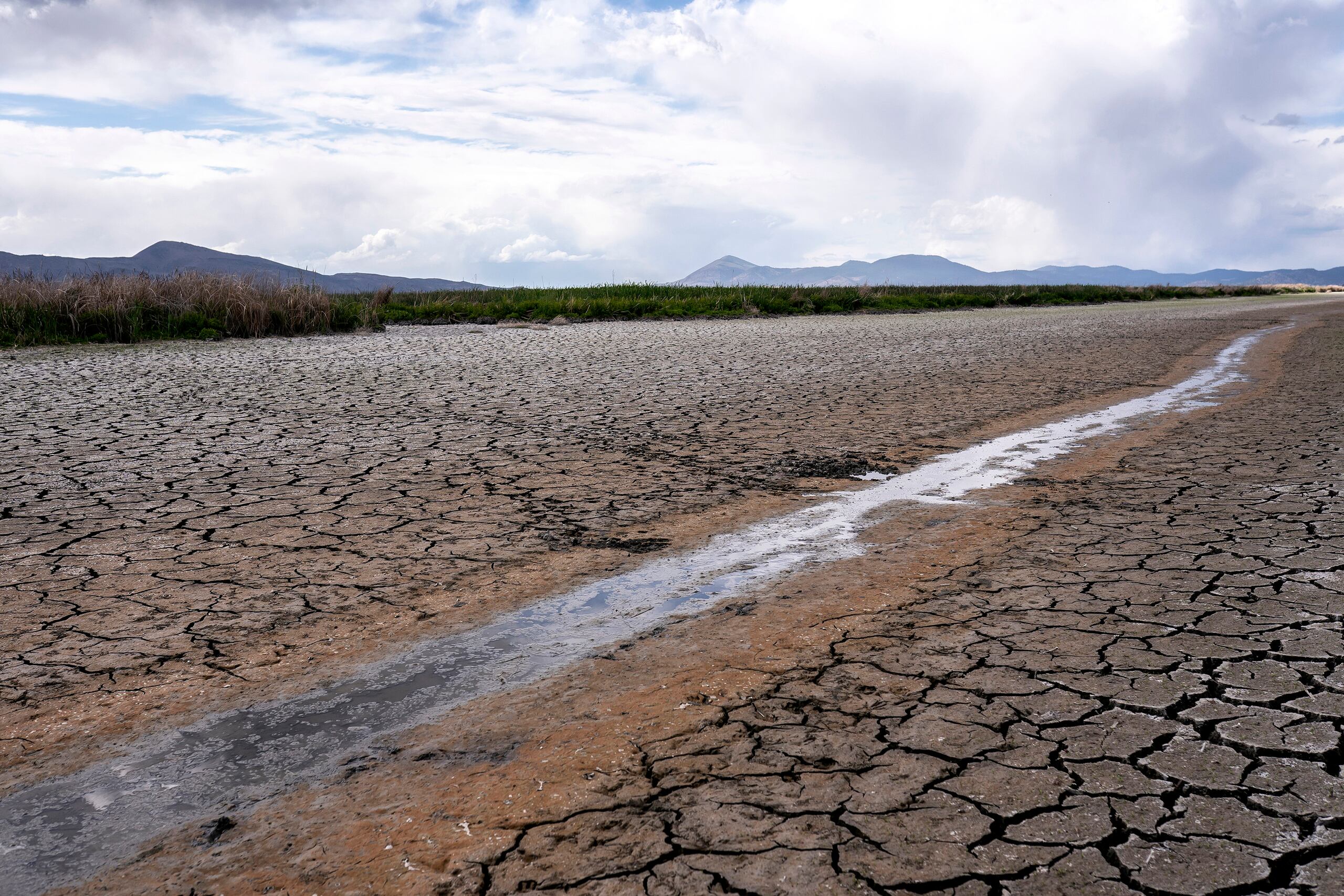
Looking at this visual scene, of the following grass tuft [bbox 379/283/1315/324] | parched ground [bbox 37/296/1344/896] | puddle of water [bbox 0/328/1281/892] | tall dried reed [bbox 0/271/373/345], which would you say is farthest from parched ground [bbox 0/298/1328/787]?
grass tuft [bbox 379/283/1315/324]

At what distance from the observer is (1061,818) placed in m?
1.84

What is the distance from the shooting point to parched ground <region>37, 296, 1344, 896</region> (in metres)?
1.71

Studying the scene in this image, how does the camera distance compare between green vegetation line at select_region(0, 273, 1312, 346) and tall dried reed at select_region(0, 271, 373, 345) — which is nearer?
tall dried reed at select_region(0, 271, 373, 345)

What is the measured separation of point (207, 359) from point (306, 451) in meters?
6.36

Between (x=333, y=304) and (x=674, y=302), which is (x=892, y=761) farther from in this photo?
(x=674, y=302)

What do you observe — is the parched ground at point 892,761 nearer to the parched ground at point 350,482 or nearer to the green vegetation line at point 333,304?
the parched ground at point 350,482

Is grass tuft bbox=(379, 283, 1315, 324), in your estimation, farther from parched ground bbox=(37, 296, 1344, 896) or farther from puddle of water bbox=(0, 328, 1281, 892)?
parched ground bbox=(37, 296, 1344, 896)

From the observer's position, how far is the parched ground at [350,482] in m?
2.80

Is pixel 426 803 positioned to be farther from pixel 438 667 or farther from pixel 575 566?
pixel 575 566

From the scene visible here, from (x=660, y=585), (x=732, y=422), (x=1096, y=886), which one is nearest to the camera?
(x=1096, y=886)

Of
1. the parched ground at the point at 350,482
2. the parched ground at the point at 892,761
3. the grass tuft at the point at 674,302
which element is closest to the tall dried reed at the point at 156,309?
the parched ground at the point at 350,482

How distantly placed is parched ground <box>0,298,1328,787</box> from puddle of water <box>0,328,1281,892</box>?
0.14 meters

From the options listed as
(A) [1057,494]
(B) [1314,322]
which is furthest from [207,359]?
(B) [1314,322]

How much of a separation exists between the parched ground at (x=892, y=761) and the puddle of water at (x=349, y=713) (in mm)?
112
